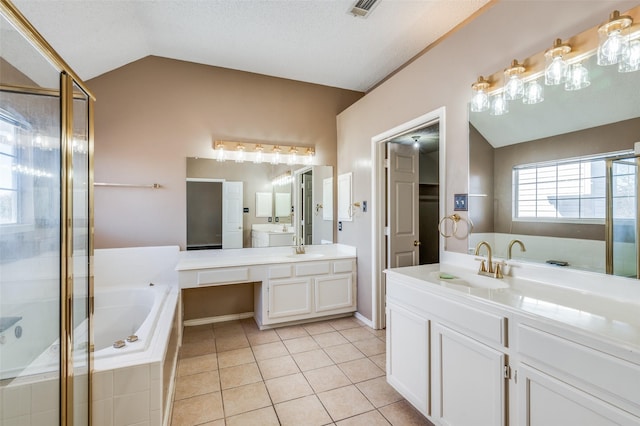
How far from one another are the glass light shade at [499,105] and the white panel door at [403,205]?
4.39 ft

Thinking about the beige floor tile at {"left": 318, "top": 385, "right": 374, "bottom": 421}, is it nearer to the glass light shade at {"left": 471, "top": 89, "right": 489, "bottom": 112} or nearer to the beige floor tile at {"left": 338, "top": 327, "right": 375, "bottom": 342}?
the beige floor tile at {"left": 338, "top": 327, "right": 375, "bottom": 342}

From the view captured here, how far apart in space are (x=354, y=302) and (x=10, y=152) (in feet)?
10.4

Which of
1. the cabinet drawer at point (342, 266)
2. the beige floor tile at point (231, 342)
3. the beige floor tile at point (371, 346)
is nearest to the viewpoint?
the beige floor tile at point (371, 346)

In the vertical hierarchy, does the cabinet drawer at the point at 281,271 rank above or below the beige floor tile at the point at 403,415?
above

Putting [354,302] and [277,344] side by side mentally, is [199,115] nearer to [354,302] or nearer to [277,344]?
[277,344]

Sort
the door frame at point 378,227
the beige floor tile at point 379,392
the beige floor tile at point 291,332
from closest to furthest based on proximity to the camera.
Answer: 1. the beige floor tile at point 379,392
2. the beige floor tile at point 291,332
3. the door frame at point 378,227

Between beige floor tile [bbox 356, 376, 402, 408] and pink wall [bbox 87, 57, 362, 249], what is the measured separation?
93.6 inches

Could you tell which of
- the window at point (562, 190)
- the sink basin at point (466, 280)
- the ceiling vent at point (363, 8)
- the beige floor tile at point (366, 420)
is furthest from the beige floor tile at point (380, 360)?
the ceiling vent at point (363, 8)

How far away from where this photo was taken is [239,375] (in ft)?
7.66

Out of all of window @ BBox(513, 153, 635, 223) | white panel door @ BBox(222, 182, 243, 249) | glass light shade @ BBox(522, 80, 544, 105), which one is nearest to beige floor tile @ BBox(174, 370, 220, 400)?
white panel door @ BBox(222, 182, 243, 249)

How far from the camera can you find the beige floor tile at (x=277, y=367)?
2.35 meters

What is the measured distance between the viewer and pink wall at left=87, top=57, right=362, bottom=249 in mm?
2992

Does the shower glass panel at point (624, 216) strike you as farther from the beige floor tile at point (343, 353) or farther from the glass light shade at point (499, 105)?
the beige floor tile at point (343, 353)

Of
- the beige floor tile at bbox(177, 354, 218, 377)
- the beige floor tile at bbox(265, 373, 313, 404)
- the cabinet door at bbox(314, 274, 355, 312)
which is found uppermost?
the cabinet door at bbox(314, 274, 355, 312)
